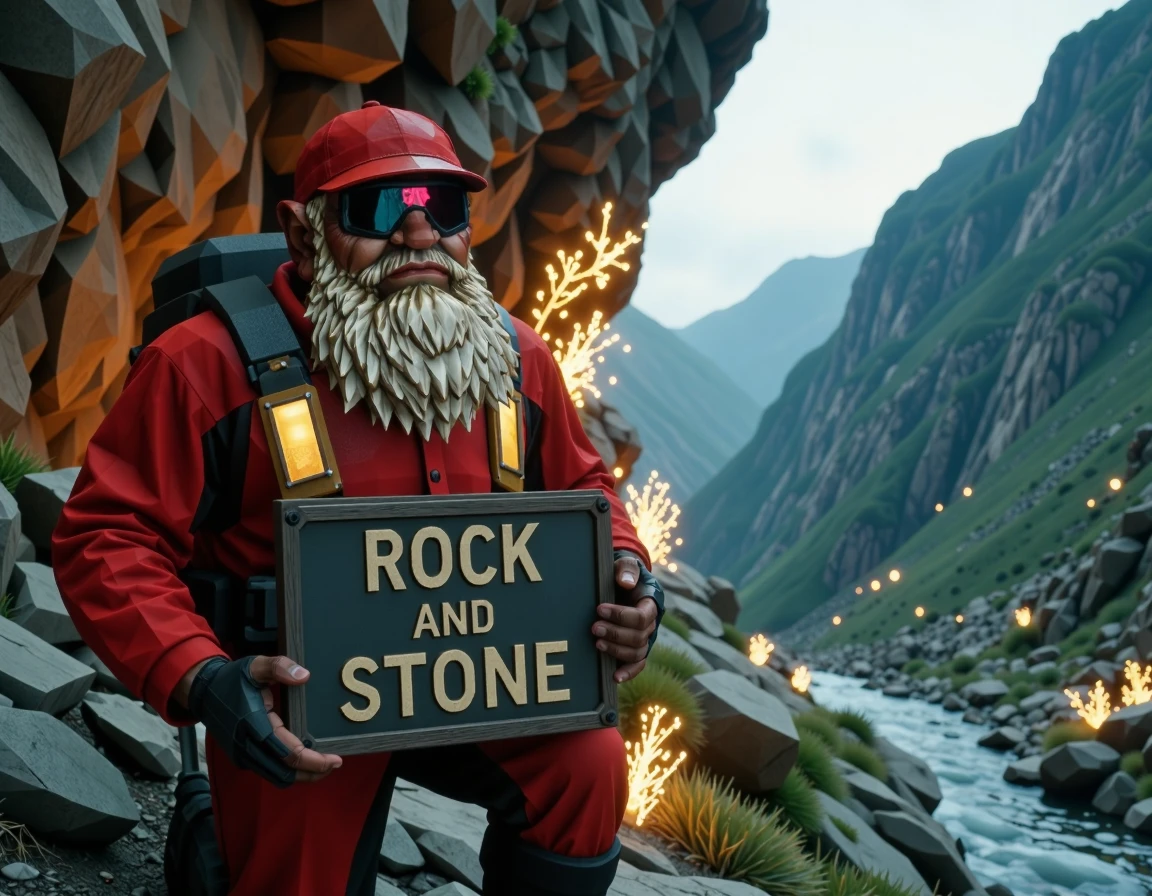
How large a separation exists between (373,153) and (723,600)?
17.9 meters

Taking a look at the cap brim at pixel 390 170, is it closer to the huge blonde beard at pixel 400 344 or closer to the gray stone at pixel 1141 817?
the huge blonde beard at pixel 400 344

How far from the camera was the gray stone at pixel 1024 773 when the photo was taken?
60.7 feet

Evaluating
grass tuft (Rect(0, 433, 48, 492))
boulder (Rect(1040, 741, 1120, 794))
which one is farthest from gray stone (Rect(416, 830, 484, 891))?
boulder (Rect(1040, 741, 1120, 794))

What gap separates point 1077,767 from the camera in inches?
691

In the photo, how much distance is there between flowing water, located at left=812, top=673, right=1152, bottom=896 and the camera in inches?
504

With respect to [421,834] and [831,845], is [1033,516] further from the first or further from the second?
[421,834]

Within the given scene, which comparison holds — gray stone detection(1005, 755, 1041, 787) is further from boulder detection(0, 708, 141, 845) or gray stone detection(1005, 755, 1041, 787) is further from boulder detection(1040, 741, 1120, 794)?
boulder detection(0, 708, 141, 845)

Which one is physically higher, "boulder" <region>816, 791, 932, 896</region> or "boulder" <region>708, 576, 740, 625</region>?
"boulder" <region>708, 576, 740, 625</region>

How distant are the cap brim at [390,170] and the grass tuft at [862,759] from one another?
11153 mm

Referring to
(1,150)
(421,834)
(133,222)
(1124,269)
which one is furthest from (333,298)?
(1124,269)

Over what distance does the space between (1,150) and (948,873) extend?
982 cm

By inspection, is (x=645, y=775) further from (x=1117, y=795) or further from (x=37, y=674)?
(x=1117, y=795)

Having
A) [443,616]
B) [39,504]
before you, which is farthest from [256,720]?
[39,504]

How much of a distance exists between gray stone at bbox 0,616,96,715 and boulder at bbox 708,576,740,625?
53.1 feet
